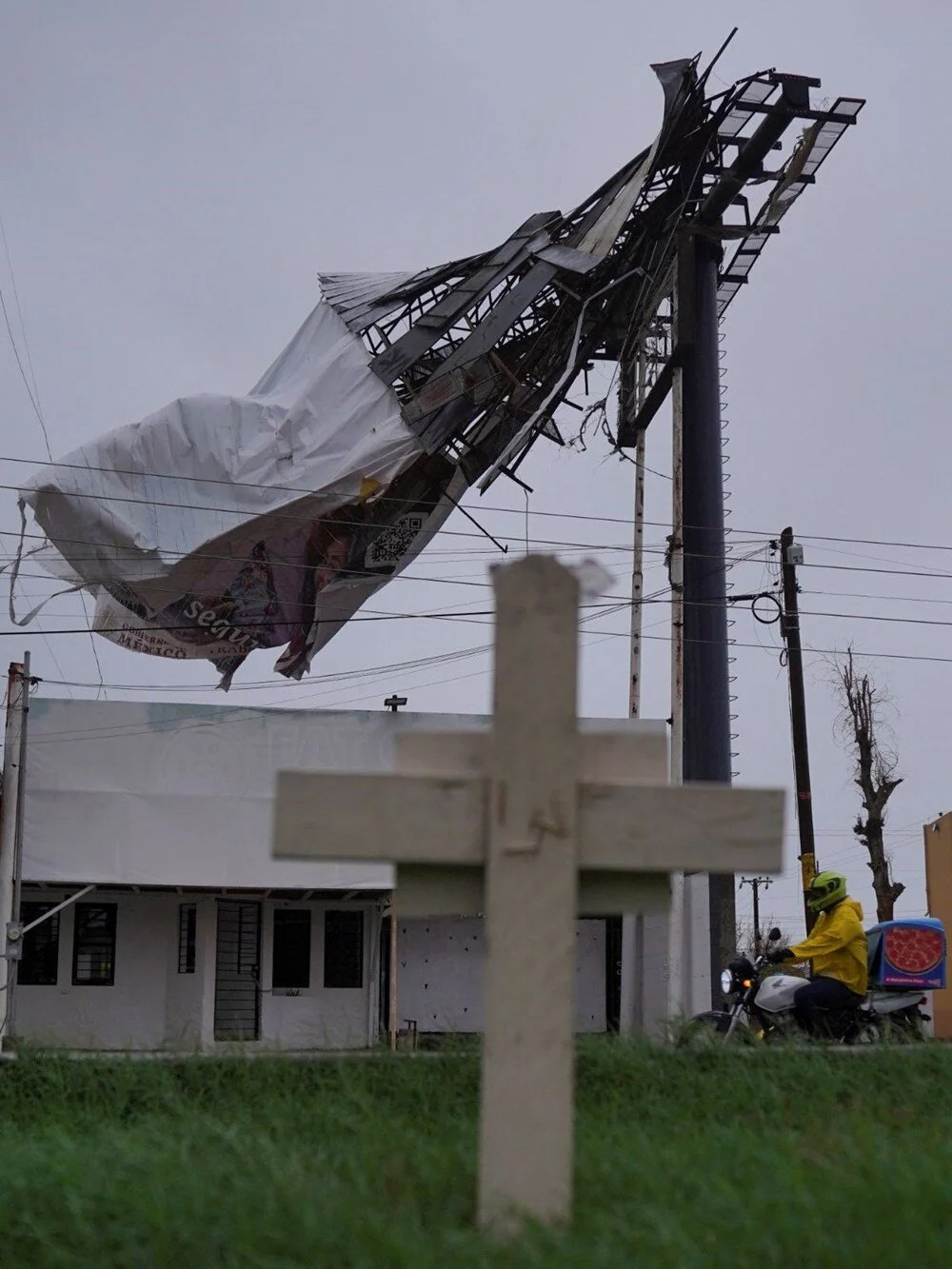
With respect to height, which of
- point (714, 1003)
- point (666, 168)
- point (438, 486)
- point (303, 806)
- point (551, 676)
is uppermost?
point (666, 168)

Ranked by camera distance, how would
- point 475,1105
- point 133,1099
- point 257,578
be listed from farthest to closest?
point 257,578, point 133,1099, point 475,1105

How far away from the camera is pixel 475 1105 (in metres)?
6.61

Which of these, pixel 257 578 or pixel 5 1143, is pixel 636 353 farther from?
pixel 5 1143

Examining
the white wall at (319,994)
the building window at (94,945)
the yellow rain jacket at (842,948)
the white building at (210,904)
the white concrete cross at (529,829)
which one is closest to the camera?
the white concrete cross at (529,829)

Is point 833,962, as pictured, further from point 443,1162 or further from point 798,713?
point 798,713

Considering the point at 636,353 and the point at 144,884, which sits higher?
the point at 636,353

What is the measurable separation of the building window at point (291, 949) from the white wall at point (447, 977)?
1432 millimetres

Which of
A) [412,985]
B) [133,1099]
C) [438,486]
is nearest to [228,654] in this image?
[438,486]

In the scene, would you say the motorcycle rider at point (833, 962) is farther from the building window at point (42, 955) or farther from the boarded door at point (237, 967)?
the building window at point (42, 955)

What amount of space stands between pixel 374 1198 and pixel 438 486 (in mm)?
20478

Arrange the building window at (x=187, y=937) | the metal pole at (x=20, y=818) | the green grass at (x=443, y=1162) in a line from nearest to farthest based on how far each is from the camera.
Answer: the green grass at (x=443, y=1162), the metal pole at (x=20, y=818), the building window at (x=187, y=937)

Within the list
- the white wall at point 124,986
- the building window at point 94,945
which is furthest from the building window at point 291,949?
the building window at point 94,945

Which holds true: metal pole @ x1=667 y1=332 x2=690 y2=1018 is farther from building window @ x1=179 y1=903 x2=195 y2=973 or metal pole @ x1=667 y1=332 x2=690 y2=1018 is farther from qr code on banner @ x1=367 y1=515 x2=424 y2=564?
building window @ x1=179 y1=903 x2=195 y2=973

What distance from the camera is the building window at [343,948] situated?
24.4 meters
